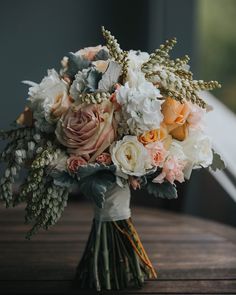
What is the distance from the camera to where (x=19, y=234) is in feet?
7.52

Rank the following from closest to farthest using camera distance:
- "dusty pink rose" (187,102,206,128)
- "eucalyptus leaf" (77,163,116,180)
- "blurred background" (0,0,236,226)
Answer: "eucalyptus leaf" (77,163,116,180), "dusty pink rose" (187,102,206,128), "blurred background" (0,0,236,226)

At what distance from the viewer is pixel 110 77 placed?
5.33 ft

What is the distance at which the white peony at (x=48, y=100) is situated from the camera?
5.39 feet

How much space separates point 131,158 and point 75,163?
0.42 ft

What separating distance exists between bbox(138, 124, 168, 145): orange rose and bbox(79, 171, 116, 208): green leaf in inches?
4.2

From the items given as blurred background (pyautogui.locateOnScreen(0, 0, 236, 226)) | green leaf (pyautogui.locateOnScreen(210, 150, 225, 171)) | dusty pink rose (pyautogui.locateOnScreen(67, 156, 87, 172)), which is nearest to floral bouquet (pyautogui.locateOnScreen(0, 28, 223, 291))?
dusty pink rose (pyautogui.locateOnScreen(67, 156, 87, 172))

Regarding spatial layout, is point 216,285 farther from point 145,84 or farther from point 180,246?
point 145,84

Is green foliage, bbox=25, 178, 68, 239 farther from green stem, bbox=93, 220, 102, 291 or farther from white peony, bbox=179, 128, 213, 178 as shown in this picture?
white peony, bbox=179, 128, 213, 178

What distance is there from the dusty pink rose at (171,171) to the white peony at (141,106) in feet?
0.30

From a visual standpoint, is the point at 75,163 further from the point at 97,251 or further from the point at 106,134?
the point at 97,251

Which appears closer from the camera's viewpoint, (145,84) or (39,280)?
(145,84)

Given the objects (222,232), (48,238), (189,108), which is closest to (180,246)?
(222,232)

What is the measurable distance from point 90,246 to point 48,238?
1.70 ft

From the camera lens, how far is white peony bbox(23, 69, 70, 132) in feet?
5.39
